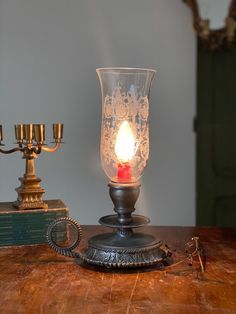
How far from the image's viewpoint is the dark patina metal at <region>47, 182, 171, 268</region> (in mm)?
1036

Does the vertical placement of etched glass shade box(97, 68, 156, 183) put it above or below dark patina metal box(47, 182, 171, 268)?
above

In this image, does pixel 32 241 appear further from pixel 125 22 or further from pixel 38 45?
pixel 125 22

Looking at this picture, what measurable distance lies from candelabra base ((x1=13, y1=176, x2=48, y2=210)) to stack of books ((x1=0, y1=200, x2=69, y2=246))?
0.6 inches

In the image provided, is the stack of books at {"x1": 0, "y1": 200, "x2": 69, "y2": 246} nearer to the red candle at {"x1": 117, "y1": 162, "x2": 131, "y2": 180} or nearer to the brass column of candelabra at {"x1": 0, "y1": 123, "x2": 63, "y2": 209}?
the brass column of candelabra at {"x1": 0, "y1": 123, "x2": 63, "y2": 209}

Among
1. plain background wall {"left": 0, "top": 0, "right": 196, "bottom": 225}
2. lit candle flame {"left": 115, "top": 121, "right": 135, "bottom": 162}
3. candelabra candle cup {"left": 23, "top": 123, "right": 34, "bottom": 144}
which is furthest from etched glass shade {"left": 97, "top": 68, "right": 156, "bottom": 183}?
plain background wall {"left": 0, "top": 0, "right": 196, "bottom": 225}

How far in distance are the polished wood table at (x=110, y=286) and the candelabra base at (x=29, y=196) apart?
0.37ft

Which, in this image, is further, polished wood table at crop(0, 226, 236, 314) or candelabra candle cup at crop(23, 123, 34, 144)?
candelabra candle cup at crop(23, 123, 34, 144)

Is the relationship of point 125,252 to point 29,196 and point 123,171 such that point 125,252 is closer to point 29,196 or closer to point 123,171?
point 123,171

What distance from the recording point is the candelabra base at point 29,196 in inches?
49.4

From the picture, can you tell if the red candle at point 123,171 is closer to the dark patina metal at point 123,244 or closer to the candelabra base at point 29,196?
the dark patina metal at point 123,244

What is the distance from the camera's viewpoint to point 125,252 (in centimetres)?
104

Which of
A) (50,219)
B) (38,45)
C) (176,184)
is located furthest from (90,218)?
(50,219)

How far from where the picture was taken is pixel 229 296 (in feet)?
2.93

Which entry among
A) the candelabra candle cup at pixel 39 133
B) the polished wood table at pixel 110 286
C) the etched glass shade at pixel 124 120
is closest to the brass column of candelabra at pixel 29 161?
the candelabra candle cup at pixel 39 133
